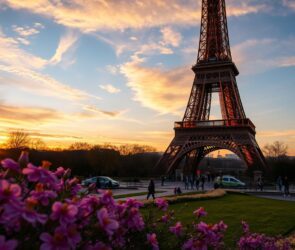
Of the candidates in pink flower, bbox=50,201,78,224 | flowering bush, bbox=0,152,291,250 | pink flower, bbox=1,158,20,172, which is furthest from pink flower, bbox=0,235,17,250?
pink flower, bbox=1,158,20,172

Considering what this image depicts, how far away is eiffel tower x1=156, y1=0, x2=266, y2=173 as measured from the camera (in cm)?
5144

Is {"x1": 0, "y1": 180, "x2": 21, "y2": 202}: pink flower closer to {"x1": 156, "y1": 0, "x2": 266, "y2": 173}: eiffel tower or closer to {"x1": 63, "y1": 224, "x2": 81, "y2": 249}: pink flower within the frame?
{"x1": 63, "y1": 224, "x2": 81, "y2": 249}: pink flower

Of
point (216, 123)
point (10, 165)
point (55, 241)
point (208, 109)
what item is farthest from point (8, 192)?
point (208, 109)

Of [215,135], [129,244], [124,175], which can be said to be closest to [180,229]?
[129,244]

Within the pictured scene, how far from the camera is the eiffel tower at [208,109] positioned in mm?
51438

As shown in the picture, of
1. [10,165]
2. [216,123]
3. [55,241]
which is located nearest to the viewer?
[55,241]

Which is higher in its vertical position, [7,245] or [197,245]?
[7,245]

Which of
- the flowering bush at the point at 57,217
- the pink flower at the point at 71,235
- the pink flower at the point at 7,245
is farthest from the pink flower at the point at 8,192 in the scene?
the pink flower at the point at 71,235

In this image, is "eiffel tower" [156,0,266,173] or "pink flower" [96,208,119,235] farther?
"eiffel tower" [156,0,266,173]

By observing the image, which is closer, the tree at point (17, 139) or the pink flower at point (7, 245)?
the pink flower at point (7, 245)

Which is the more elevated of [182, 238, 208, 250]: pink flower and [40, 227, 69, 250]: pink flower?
[40, 227, 69, 250]: pink flower

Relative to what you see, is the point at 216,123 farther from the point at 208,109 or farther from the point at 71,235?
the point at 71,235

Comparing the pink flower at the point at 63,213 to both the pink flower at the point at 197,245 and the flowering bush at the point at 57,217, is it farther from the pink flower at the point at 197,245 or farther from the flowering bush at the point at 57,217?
the pink flower at the point at 197,245

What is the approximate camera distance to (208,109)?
59.4m
